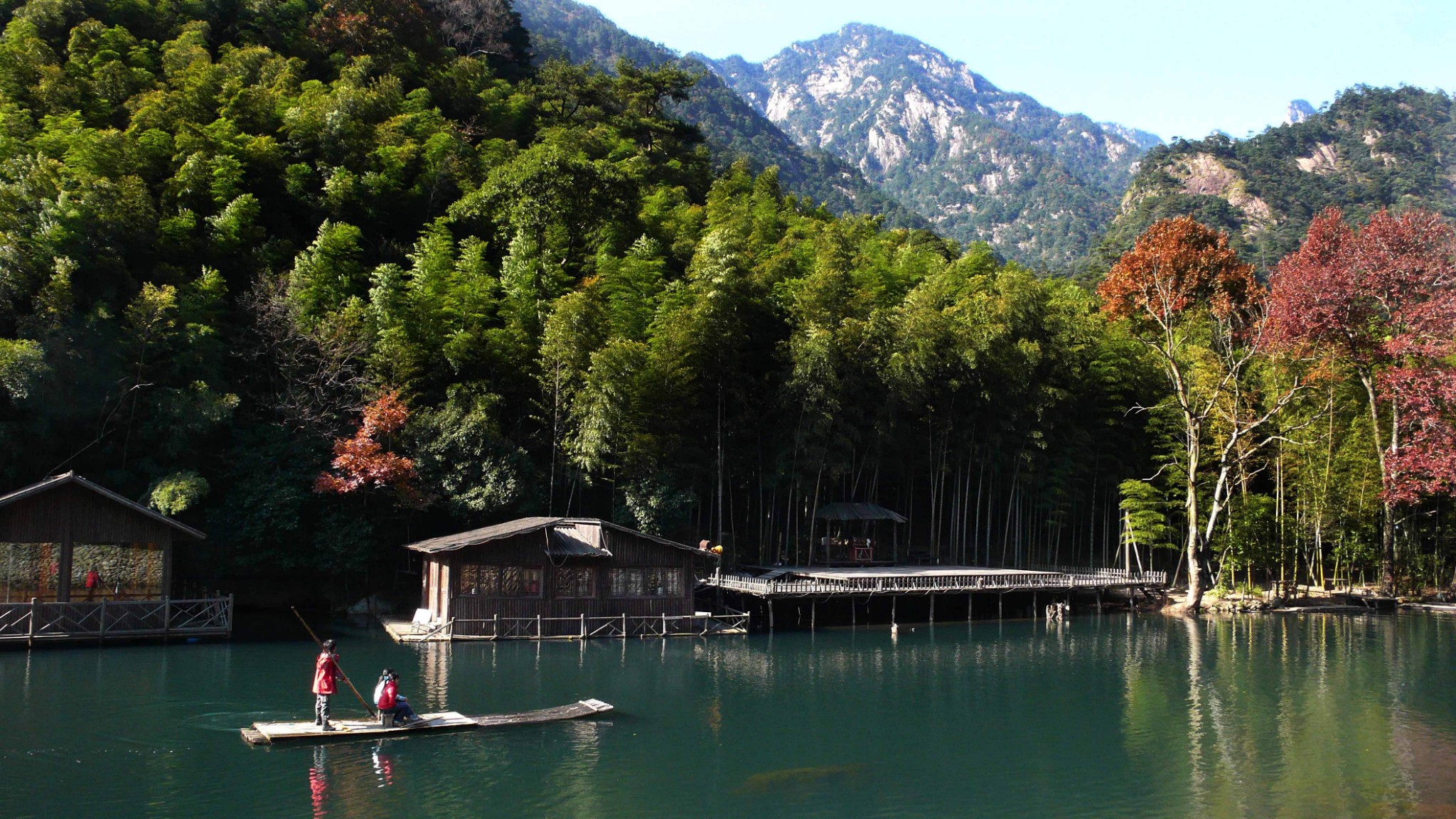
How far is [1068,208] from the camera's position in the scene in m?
165

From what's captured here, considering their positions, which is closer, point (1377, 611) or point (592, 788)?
point (592, 788)

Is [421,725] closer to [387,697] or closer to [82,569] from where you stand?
[387,697]

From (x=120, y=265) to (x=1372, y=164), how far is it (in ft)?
398

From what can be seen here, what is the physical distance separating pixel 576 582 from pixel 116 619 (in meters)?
11.9

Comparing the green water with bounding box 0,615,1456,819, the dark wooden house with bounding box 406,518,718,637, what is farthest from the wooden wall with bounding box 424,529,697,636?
the green water with bounding box 0,615,1456,819

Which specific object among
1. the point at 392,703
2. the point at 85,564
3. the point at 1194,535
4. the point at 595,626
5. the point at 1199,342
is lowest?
the point at 595,626

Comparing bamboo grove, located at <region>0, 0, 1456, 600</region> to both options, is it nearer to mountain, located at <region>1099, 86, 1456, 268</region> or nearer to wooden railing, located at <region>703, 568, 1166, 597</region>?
wooden railing, located at <region>703, 568, 1166, 597</region>

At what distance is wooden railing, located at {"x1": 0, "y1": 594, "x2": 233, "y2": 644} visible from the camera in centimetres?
2489

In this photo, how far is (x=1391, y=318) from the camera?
38719mm

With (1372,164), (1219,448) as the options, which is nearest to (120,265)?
(1219,448)

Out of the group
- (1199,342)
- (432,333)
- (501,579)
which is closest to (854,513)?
(501,579)

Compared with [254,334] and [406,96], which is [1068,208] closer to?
[406,96]

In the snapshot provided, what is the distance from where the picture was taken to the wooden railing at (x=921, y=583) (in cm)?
3238

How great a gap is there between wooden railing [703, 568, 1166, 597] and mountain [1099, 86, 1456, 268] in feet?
174
